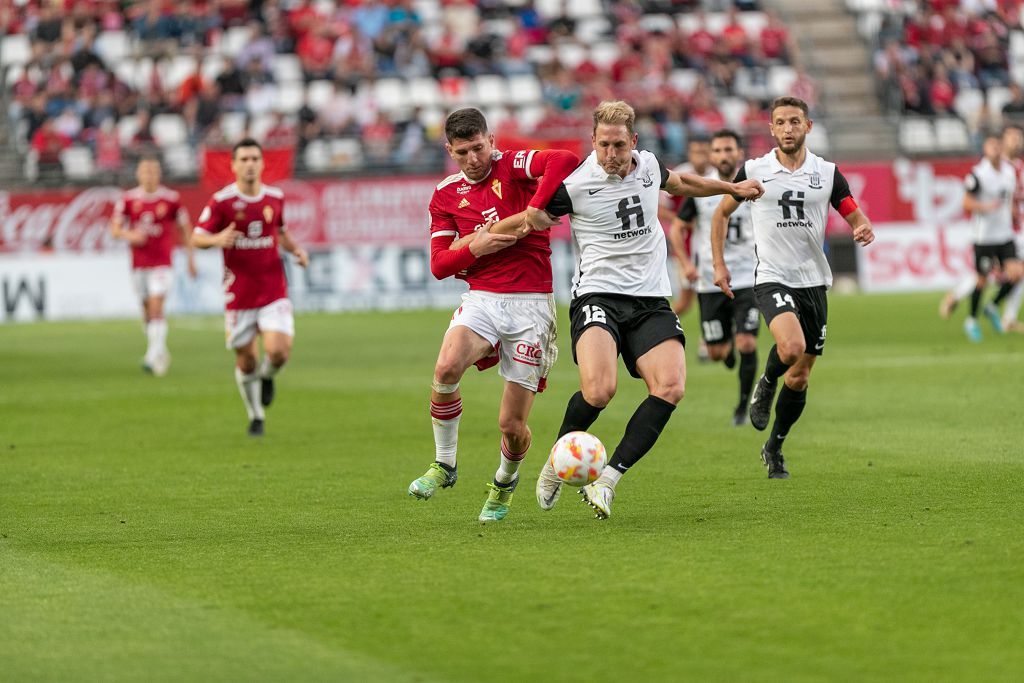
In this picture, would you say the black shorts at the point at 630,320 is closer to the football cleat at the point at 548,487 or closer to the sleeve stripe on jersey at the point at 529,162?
the football cleat at the point at 548,487

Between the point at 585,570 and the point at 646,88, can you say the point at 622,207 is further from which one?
the point at 646,88

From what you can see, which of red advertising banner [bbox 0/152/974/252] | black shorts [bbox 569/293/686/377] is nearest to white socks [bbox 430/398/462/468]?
black shorts [bbox 569/293/686/377]

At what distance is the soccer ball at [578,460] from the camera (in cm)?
838

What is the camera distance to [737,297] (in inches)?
548

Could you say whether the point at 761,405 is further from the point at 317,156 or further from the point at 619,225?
the point at 317,156

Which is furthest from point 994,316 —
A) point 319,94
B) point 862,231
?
point 319,94

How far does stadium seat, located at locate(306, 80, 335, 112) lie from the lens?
106 feet

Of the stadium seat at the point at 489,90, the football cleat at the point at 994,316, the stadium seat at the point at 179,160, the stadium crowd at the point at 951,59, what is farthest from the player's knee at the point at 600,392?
the stadium crowd at the point at 951,59

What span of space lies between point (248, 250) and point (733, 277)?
159 inches

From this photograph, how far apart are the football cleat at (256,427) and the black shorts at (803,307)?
4882mm

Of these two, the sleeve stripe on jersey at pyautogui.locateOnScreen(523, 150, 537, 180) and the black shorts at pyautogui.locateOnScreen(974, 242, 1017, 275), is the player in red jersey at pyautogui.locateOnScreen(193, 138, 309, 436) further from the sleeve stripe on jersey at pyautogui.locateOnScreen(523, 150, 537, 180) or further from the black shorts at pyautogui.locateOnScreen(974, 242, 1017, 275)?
the black shorts at pyautogui.locateOnScreen(974, 242, 1017, 275)

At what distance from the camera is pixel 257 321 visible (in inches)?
541

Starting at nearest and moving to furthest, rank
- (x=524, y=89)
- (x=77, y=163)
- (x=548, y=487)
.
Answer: (x=548, y=487)
(x=77, y=163)
(x=524, y=89)

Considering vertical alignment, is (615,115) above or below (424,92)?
below
